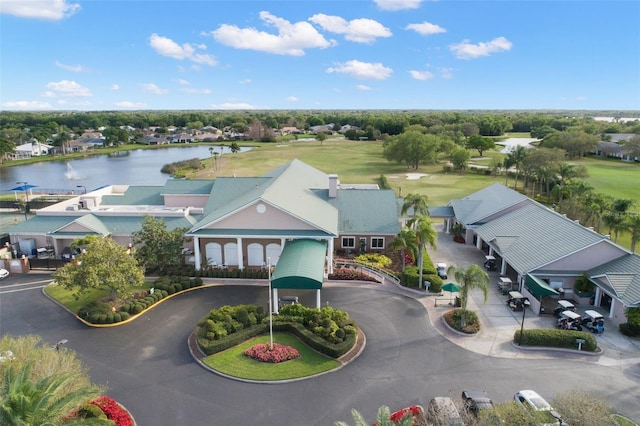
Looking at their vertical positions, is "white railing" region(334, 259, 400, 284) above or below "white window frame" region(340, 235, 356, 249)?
below

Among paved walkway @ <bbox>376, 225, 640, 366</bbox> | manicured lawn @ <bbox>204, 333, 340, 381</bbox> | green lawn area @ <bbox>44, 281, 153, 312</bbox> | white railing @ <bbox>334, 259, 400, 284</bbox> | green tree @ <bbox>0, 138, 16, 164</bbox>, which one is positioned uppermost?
green tree @ <bbox>0, 138, 16, 164</bbox>

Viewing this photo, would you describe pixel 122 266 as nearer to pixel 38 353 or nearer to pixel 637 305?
pixel 38 353

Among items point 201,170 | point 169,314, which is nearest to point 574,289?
point 169,314

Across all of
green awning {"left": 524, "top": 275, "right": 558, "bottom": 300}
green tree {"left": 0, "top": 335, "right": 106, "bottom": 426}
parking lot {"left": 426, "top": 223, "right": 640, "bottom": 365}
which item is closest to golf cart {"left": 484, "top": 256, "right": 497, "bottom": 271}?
parking lot {"left": 426, "top": 223, "right": 640, "bottom": 365}

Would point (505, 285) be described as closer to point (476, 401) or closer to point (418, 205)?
point (418, 205)

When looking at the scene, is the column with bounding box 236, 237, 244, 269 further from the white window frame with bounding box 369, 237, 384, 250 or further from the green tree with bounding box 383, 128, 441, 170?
the green tree with bounding box 383, 128, 441, 170

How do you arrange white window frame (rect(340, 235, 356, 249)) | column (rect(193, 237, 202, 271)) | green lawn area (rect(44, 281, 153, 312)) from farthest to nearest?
1. white window frame (rect(340, 235, 356, 249))
2. column (rect(193, 237, 202, 271))
3. green lawn area (rect(44, 281, 153, 312))

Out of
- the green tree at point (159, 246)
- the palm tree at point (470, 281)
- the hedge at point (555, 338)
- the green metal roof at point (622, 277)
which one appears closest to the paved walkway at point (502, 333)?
the hedge at point (555, 338)

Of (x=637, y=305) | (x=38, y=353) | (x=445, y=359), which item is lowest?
(x=445, y=359)
